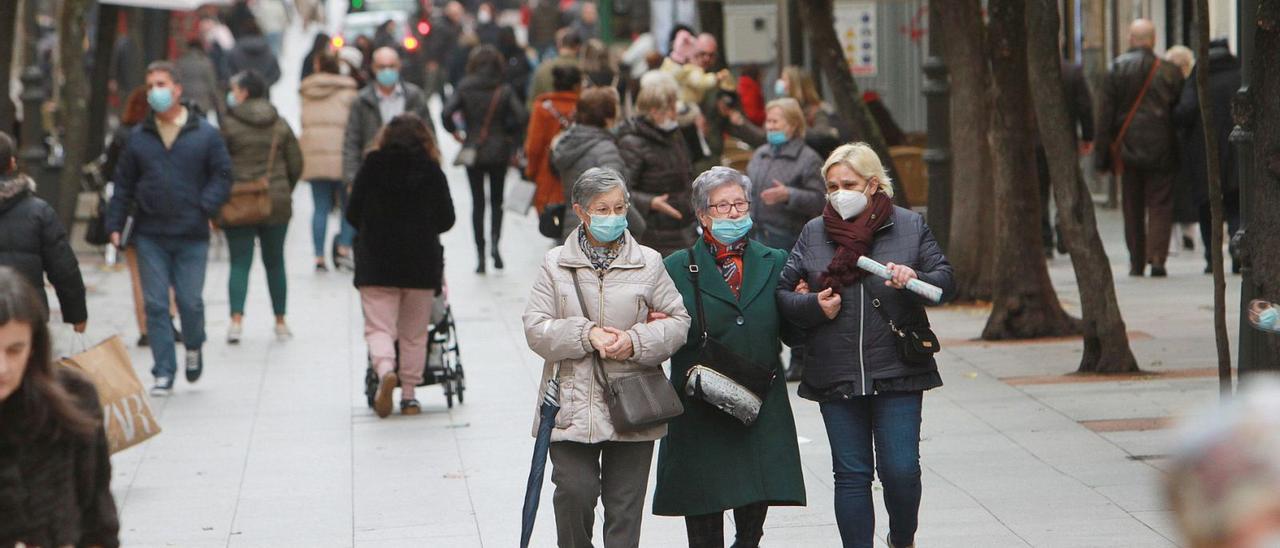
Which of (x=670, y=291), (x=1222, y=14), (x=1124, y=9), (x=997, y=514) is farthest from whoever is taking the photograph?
(x=1124, y=9)

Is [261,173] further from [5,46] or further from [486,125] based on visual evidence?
[486,125]

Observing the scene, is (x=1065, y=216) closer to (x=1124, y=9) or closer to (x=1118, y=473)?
(x=1118, y=473)

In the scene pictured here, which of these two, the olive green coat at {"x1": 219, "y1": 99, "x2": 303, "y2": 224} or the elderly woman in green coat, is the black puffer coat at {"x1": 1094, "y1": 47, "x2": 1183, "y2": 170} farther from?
the elderly woman in green coat

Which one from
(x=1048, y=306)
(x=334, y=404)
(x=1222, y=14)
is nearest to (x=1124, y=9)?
(x=1222, y=14)

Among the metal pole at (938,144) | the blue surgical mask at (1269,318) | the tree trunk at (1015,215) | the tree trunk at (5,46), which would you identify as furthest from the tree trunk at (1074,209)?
the tree trunk at (5,46)

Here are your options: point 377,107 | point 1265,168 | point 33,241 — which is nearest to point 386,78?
point 377,107

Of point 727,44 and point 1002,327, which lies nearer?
point 1002,327

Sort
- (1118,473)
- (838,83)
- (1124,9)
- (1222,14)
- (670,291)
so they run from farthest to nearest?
(1124,9)
(1222,14)
(838,83)
(1118,473)
(670,291)

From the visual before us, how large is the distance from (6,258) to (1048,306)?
657 centimetres

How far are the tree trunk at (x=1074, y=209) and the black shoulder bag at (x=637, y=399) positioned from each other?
205 inches

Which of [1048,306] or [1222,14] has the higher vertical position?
[1222,14]

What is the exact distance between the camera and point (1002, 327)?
1215 cm

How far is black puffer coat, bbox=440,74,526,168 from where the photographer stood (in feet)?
54.0

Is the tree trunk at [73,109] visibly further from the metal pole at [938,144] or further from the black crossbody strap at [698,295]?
the black crossbody strap at [698,295]
